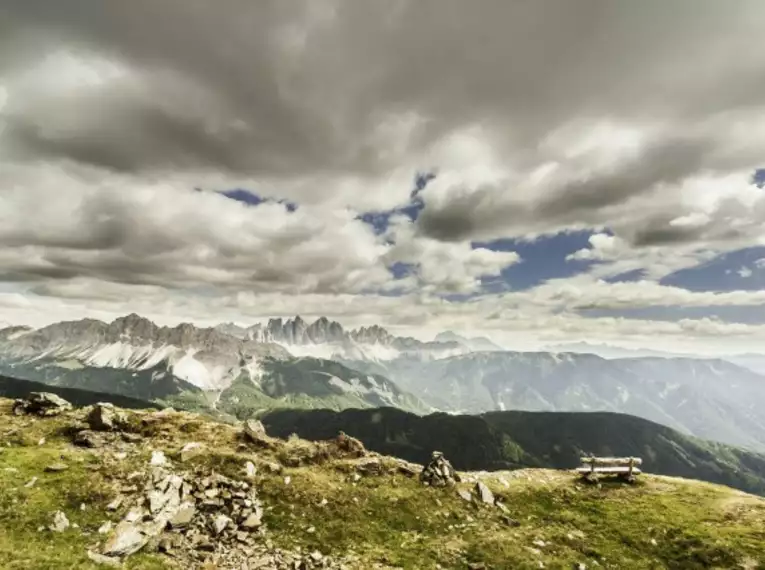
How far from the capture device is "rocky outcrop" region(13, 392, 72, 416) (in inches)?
1763

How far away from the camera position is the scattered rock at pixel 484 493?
36438 millimetres

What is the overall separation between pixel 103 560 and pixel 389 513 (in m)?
18.3

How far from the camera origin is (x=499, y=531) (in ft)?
105

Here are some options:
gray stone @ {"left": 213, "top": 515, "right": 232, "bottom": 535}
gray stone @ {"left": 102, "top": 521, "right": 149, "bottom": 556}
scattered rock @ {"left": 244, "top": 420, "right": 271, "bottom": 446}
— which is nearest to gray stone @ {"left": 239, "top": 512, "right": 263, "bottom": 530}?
gray stone @ {"left": 213, "top": 515, "right": 232, "bottom": 535}

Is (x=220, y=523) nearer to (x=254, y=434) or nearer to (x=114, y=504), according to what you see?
(x=114, y=504)

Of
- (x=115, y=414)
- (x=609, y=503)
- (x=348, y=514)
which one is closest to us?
(x=348, y=514)

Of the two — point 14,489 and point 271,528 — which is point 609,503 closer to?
point 271,528

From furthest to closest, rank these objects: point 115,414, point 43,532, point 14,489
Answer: point 115,414
point 14,489
point 43,532

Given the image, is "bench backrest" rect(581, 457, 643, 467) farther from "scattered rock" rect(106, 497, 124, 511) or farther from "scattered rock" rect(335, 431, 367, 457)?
"scattered rock" rect(106, 497, 124, 511)

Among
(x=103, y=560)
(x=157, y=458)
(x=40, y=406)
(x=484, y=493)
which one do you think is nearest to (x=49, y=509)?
(x=103, y=560)

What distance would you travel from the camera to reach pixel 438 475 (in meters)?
39.1

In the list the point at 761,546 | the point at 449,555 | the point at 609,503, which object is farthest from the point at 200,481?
the point at 761,546

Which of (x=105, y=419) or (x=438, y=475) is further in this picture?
(x=105, y=419)

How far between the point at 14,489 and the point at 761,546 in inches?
1933
